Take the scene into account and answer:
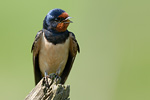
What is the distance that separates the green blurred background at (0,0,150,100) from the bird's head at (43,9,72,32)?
1.86 m

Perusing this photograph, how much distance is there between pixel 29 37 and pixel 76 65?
1035 millimetres

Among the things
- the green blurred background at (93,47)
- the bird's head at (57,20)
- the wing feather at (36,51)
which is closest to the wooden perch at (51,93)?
the bird's head at (57,20)

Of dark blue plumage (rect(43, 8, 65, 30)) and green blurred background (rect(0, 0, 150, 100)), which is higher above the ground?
dark blue plumage (rect(43, 8, 65, 30))

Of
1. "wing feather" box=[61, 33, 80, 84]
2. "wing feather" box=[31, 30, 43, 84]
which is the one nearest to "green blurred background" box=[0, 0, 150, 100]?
"wing feather" box=[61, 33, 80, 84]

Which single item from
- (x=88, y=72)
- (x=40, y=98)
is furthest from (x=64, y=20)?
(x=88, y=72)

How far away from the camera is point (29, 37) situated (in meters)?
8.26

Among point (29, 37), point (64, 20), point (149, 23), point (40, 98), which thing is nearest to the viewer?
point (40, 98)

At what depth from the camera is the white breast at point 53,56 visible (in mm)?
5590

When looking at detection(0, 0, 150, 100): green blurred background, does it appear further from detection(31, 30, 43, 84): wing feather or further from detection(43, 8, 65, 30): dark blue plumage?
detection(43, 8, 65, 30): dark blue plumage

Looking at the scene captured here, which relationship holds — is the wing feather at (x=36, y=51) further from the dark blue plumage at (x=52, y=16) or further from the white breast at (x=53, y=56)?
the dark blue plumage at (x=52, y=16)

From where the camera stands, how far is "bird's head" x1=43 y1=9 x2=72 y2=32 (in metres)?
5.38

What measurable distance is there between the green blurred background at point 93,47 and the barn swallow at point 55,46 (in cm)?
131

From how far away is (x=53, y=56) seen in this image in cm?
565

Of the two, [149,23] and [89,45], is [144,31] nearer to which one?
[149,23]
